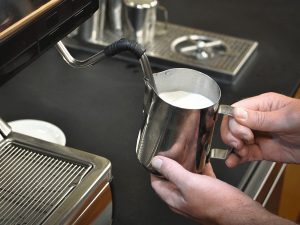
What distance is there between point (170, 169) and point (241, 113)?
0.14 m

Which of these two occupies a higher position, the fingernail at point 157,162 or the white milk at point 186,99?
the white milk at point 186,99

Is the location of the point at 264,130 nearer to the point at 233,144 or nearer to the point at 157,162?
the point at 233,144

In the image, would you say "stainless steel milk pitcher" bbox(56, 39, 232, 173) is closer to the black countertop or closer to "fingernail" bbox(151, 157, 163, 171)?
"fingernail" bbox(151, 157, 163, 171)

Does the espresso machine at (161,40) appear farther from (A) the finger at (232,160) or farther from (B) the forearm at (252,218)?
(B) the forearm at (252,218)

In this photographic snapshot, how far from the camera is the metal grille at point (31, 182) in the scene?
0.63 meters

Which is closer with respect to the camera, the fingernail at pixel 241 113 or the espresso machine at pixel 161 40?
the fingernail at pixel 241 113

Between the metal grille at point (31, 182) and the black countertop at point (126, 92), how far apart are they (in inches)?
3.7

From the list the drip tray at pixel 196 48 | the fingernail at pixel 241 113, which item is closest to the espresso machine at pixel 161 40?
the drip tray at pixel 196 48

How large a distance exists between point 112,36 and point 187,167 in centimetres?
61

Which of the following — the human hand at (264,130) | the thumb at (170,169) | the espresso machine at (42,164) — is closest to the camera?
the espresso machine at (42,164)

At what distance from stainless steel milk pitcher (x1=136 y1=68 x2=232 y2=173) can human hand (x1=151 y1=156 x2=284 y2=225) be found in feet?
0.06

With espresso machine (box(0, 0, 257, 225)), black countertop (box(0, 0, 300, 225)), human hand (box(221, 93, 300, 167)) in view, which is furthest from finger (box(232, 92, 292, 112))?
espresso machine (box(0, 0, 257, 225))

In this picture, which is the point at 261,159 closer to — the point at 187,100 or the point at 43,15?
the point at 187,100

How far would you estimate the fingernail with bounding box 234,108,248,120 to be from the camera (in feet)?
2.40
